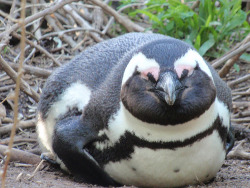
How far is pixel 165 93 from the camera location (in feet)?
8.36

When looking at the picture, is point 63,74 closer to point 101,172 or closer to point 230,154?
point 101,172

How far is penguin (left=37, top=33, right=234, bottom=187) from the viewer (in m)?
2.64

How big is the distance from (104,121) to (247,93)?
188 centimetres

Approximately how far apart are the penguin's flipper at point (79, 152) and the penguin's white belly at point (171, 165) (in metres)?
0.08

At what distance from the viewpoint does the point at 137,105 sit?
8.80 ft

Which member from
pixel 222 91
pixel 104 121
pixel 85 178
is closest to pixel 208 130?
pixel 222 91

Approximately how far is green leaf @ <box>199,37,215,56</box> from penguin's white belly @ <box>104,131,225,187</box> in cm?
193

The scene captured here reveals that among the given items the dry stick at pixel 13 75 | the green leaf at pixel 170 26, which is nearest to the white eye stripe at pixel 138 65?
the dry stick at pixel 13 75

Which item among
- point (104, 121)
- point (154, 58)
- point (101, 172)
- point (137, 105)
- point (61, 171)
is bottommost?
point (61, 171)

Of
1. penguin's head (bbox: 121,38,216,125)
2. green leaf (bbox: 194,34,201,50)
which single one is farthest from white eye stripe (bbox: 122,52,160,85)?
green leaf (bbox: 194,34,201,50)

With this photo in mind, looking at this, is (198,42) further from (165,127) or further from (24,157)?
(165,127)

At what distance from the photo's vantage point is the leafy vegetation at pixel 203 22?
4762 mm

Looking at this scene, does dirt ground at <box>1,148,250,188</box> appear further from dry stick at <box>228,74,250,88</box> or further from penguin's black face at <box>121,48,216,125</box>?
dry stick at <box>228,74,250,88</box>

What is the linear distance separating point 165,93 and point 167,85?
0.15 ft
